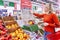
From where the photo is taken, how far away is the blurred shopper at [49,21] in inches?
85.8

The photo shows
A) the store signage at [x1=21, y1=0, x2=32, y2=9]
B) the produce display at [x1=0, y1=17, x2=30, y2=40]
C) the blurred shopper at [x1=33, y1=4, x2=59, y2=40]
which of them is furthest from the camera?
the blurred shopper at [x1=33, y1=4, x2=59, y2=40]

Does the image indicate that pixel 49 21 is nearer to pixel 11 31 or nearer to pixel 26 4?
pixel 26 4

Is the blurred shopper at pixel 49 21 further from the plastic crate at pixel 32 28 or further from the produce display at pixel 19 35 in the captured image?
the produce display at pixel 19 35

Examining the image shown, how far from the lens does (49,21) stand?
220 cm

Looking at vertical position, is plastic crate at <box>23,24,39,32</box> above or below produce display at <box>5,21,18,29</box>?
below

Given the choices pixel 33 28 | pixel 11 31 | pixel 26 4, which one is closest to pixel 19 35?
pixel 11 31

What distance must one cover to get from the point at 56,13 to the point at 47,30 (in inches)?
10.1

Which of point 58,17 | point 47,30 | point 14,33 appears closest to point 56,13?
point 58,17

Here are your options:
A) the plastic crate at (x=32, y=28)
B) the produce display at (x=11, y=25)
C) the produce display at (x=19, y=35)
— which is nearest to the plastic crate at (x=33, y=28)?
the plastic crate at (x=32, y=28)

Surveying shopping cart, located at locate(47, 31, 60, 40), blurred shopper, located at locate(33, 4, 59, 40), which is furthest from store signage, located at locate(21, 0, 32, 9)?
A: shopping cart, located at locate(47, 31, 60, 40)

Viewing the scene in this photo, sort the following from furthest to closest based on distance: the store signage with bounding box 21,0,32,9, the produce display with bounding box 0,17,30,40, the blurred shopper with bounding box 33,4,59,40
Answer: the blurred shopper with bounding box 33,4,59,40
the store signage with bounding box 21,0,32,9
the produce display with bounding box 0,17,30,40

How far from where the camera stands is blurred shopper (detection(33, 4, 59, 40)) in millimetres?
2180

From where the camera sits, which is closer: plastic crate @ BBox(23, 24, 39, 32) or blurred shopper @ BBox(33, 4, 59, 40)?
plastic crate @ BBox(23, 24, 39, 32)

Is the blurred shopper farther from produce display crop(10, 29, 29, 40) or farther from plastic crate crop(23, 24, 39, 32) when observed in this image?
produce display crop(10, 29, 29, 40)
